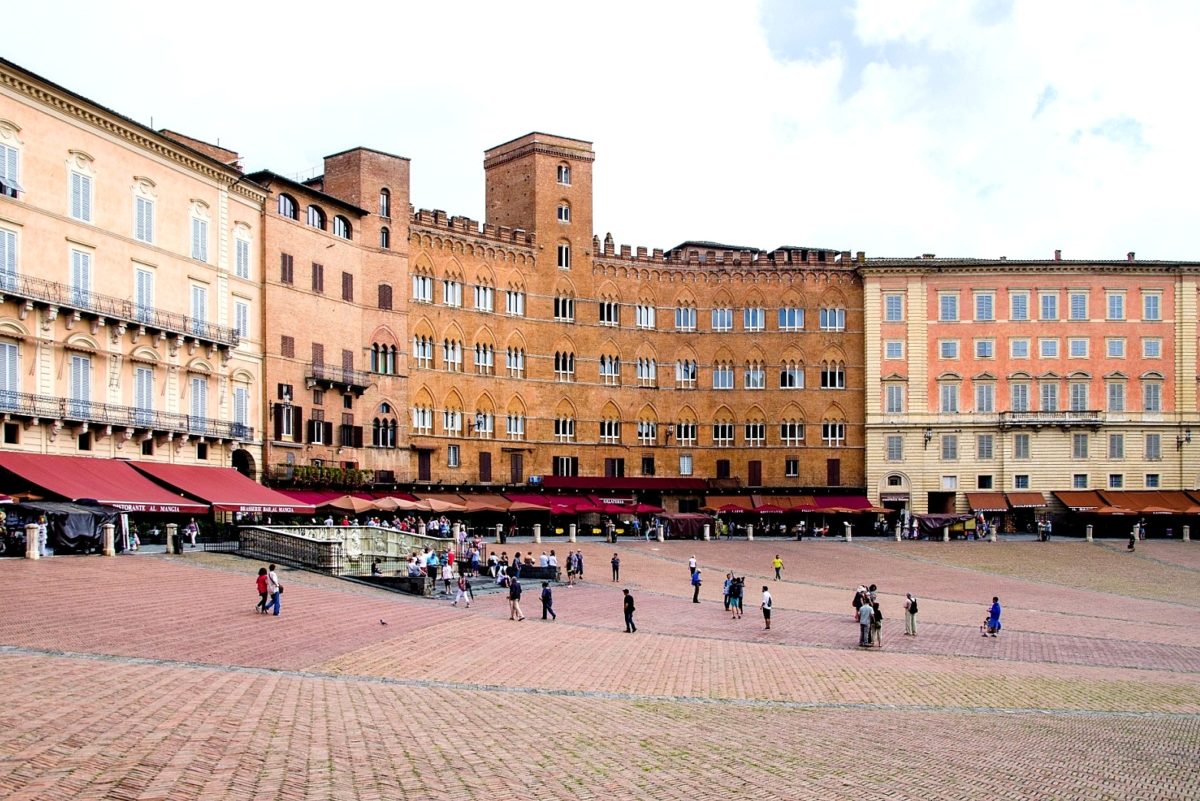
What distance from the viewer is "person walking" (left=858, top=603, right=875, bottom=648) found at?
34844 millimetres

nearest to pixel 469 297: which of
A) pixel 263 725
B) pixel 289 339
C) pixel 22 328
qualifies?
pixel 289 339

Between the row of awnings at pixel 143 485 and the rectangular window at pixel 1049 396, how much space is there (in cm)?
5129

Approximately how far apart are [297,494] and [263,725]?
44497 mm

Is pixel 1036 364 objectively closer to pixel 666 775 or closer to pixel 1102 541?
pixel 1102 541

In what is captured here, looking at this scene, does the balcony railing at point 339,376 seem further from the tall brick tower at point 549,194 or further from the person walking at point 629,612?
the person walking at point 629,612

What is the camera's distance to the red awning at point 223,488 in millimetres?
52125

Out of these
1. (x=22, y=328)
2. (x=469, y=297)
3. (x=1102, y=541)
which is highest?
(x=469, y=297)

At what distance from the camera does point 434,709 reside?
23.1m

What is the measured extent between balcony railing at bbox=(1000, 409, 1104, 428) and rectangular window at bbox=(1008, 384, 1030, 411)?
1.90 ft

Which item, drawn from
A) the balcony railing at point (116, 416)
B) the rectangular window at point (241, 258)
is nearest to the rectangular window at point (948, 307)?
the rectangular window at point (241, 258)

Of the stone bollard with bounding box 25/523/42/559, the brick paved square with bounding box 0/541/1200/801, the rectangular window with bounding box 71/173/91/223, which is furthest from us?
the rectangular window with bounding box 71/173/91/223

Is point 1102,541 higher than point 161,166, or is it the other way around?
point 161,166

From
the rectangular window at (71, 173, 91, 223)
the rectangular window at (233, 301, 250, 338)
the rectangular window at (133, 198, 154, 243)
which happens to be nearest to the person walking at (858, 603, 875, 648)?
the rectangular window at (71, 173, 91, 223)

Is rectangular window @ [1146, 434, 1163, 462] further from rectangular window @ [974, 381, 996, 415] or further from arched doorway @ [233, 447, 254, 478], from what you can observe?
arched doorway @ [233, 447, 254, 478]
